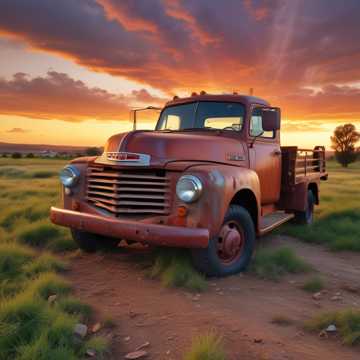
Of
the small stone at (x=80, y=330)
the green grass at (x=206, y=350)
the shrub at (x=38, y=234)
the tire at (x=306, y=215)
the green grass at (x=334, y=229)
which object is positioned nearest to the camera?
the green grass at (x=206, y=350)

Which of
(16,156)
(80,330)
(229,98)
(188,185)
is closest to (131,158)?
(188,185)

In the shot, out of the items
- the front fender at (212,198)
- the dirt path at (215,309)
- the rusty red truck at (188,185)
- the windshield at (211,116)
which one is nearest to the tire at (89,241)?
the rusty red truck at (188,185)

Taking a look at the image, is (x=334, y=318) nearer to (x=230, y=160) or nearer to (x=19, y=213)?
(x=230, y=160)

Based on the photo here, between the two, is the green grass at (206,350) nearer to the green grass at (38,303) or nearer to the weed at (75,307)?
the green grass at (38,303)

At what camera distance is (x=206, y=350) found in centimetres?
288

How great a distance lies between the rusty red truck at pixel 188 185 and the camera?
14.2ft

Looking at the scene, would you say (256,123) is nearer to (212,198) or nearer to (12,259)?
(212,198)

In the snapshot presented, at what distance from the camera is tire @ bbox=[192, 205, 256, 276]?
464cm

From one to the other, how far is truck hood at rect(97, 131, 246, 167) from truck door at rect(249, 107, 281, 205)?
725mm

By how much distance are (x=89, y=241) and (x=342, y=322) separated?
361 cm

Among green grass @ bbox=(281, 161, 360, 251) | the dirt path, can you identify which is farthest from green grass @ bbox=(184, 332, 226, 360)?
green grass @ bbox=(281, 161, 360, 251)

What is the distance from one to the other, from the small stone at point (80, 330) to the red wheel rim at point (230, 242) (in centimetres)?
194

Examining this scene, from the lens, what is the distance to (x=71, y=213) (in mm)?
5047

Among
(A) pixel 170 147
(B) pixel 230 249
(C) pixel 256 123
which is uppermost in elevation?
(C) pixel 256 123
